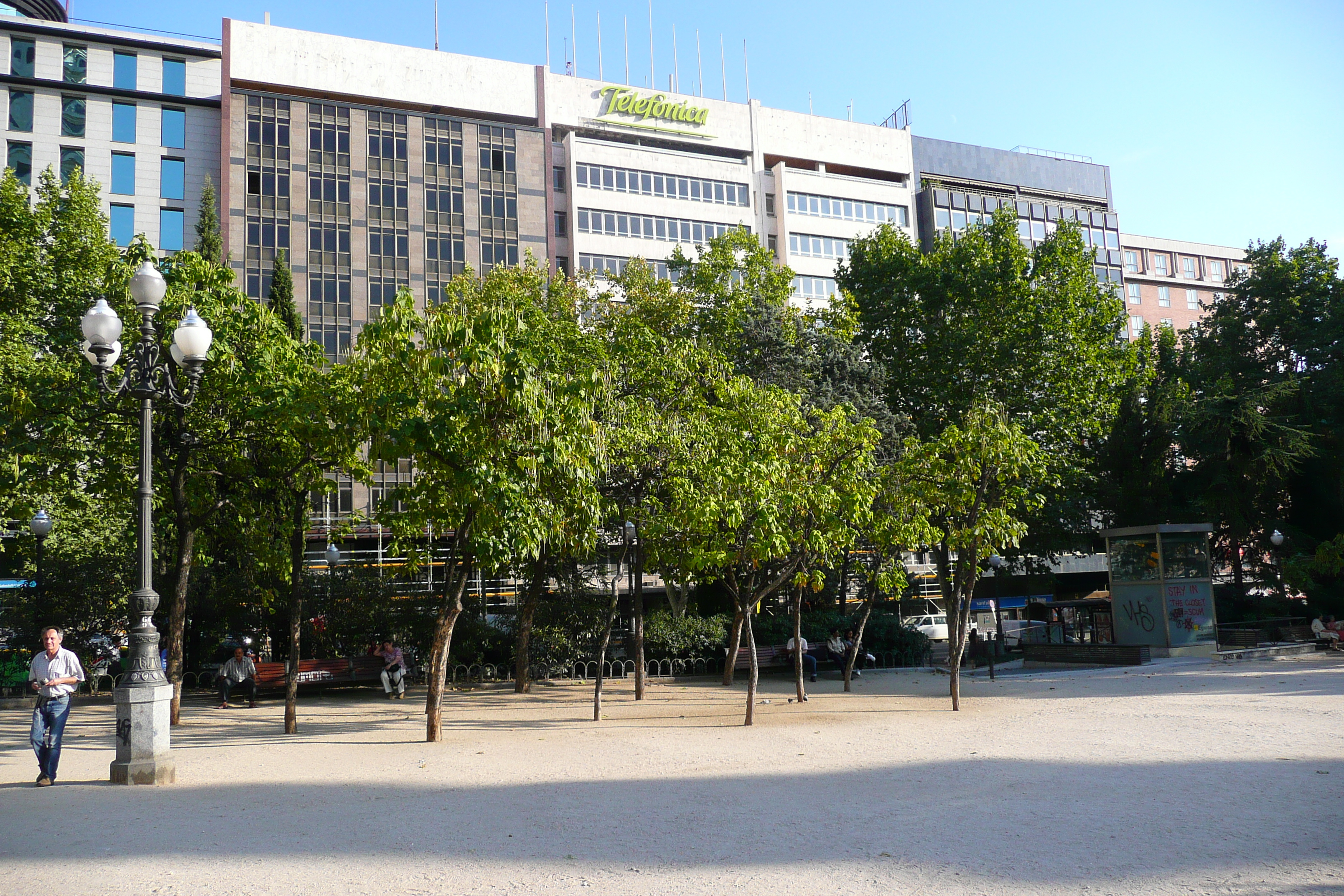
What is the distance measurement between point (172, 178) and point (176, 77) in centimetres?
610

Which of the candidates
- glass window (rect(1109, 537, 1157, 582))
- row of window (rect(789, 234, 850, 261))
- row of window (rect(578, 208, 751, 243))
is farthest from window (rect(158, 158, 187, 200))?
glass window (rect(1109, 537, 1157, 582))

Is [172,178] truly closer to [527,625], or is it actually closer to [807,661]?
[527,625]

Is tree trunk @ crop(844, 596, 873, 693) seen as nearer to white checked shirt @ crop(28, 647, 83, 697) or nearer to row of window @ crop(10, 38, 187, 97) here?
white checked shirt @ crop(28, 647, 83, 697)

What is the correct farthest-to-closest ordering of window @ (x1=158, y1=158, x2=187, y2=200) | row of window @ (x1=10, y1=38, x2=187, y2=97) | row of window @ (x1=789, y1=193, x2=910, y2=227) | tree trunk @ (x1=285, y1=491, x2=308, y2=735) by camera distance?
row of window @ (x1=789, y1=193, x2=910, y2=227), window @ (x1=158, y1=158, x2=187, y2=200), row of window @ (x1=10, y1=38, x2=187, y2=97), tree trunk @ (x1=285, y1=491, x2=308, y2=735)

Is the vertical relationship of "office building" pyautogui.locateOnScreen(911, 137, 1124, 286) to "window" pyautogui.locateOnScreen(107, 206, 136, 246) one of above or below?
above

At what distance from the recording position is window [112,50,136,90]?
2082 inches

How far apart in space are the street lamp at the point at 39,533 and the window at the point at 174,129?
36651 mm

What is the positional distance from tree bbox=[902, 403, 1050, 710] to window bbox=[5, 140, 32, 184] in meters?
51.6

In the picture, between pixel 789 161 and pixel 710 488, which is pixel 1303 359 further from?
pixel 789 161

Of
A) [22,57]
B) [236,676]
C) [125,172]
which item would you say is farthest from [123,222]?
[236,676]

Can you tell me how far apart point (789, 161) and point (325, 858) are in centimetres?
6862

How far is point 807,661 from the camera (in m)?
24.3

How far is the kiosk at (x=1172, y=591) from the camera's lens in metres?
24.8

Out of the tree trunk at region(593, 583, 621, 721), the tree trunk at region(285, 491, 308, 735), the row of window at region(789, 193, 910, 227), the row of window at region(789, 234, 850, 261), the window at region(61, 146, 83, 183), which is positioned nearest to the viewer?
the tree trunk at region(285, 491, 308, 735)
